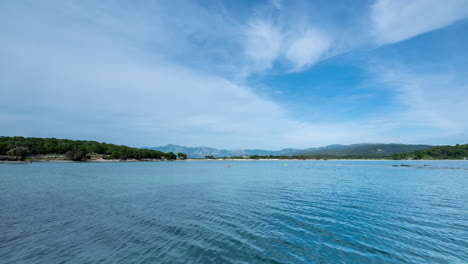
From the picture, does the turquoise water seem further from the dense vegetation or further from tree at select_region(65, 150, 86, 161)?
tree at select_region(65, 150, 86, 161)

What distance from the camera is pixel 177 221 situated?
17828 mm

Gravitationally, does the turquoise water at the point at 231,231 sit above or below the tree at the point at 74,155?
below

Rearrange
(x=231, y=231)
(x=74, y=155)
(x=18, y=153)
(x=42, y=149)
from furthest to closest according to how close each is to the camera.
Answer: (x=42, y=149), (x=74, y=155), (x=18, y=153), (x=231, y=231)

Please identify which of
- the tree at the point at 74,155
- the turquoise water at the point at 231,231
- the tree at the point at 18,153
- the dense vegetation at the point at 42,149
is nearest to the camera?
the turquoise water at the point at 231,231

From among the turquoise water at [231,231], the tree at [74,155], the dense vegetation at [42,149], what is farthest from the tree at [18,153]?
the turquoise water at [231,231]

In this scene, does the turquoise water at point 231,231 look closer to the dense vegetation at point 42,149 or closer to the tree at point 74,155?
the dense vegetation at point 42,149

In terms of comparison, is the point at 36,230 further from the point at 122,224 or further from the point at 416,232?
the point at 416,232

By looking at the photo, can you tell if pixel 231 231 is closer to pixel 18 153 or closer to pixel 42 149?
pixel 18 153

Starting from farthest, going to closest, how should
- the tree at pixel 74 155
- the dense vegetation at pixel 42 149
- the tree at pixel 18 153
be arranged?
the tree at pixel 74 155, the dense vegetation at pixel 42 149, the tree at pixel 18 153

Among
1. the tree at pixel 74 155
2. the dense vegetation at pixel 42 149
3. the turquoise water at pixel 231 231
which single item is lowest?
the turquoise water at pixel 231 231

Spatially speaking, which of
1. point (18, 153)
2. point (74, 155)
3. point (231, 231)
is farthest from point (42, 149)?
point (231, 231)

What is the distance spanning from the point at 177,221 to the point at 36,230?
374 inches

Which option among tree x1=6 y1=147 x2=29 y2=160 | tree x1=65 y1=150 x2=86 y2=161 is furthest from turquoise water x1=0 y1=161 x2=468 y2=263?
tree x1=65 y1=150 x2=86 y2=161

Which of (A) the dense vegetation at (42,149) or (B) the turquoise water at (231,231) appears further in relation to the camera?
(A) the dense vegetation at (42,149)
